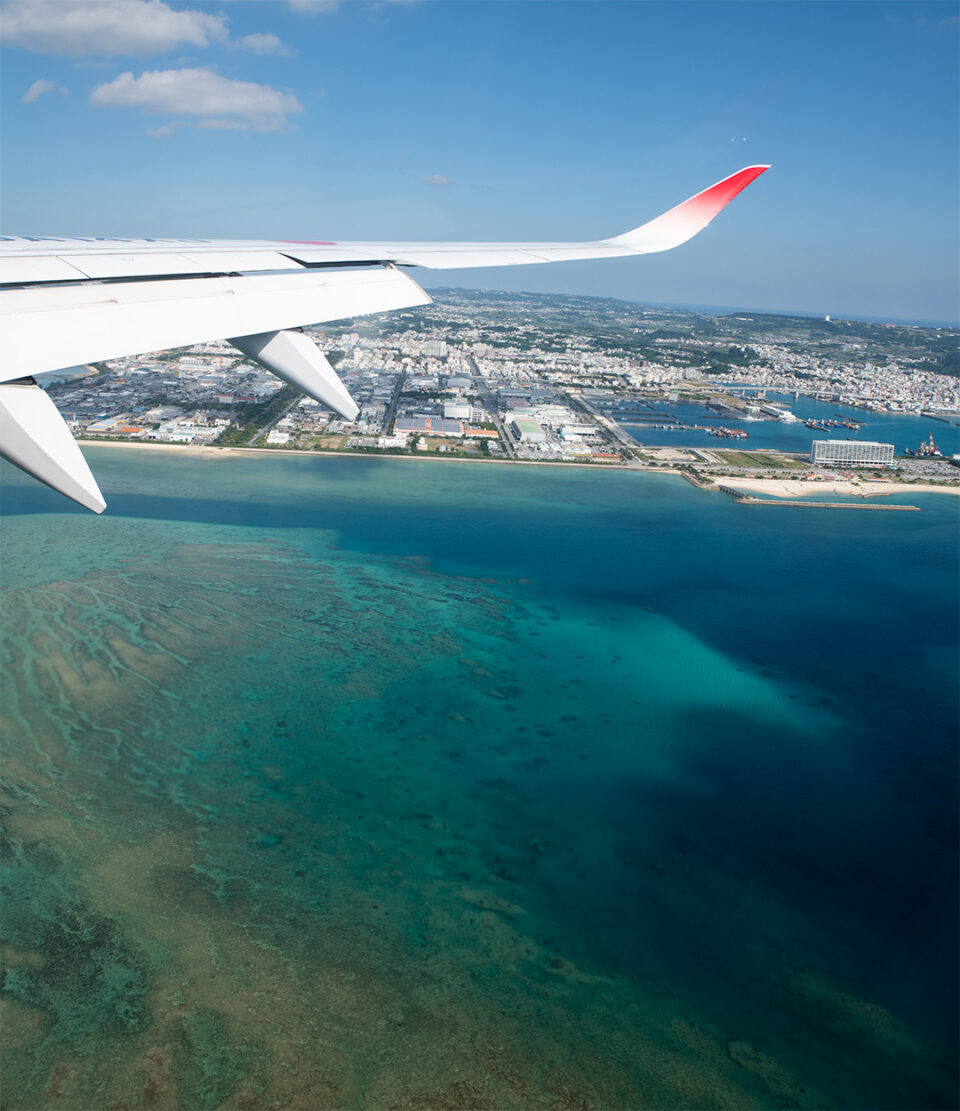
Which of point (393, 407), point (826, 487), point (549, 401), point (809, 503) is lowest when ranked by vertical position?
point (809, 503)

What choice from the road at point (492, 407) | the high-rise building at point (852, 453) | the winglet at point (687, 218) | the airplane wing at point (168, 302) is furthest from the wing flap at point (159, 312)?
the high-rise building at point (852, 453)

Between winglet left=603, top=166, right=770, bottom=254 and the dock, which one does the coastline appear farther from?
winglet left=603, top=166, right=770, bottom=254

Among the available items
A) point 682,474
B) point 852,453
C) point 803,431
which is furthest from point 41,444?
point 803,431

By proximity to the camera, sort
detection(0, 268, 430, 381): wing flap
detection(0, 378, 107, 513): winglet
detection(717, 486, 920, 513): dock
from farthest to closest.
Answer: detection(717, 486, 920, 513): dock
detection(0, 268, 430, 381): wing flap
detection(0, 378, 107, 513): winglet

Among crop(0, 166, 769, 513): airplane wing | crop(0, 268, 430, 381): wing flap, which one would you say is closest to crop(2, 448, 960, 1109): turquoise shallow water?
crop(0, 166, 769, 513): airplane wing

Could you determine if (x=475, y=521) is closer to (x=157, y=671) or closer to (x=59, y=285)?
(x=157, y=671)

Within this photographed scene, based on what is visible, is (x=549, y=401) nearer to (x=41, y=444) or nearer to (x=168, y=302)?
(x=168, y=302)
